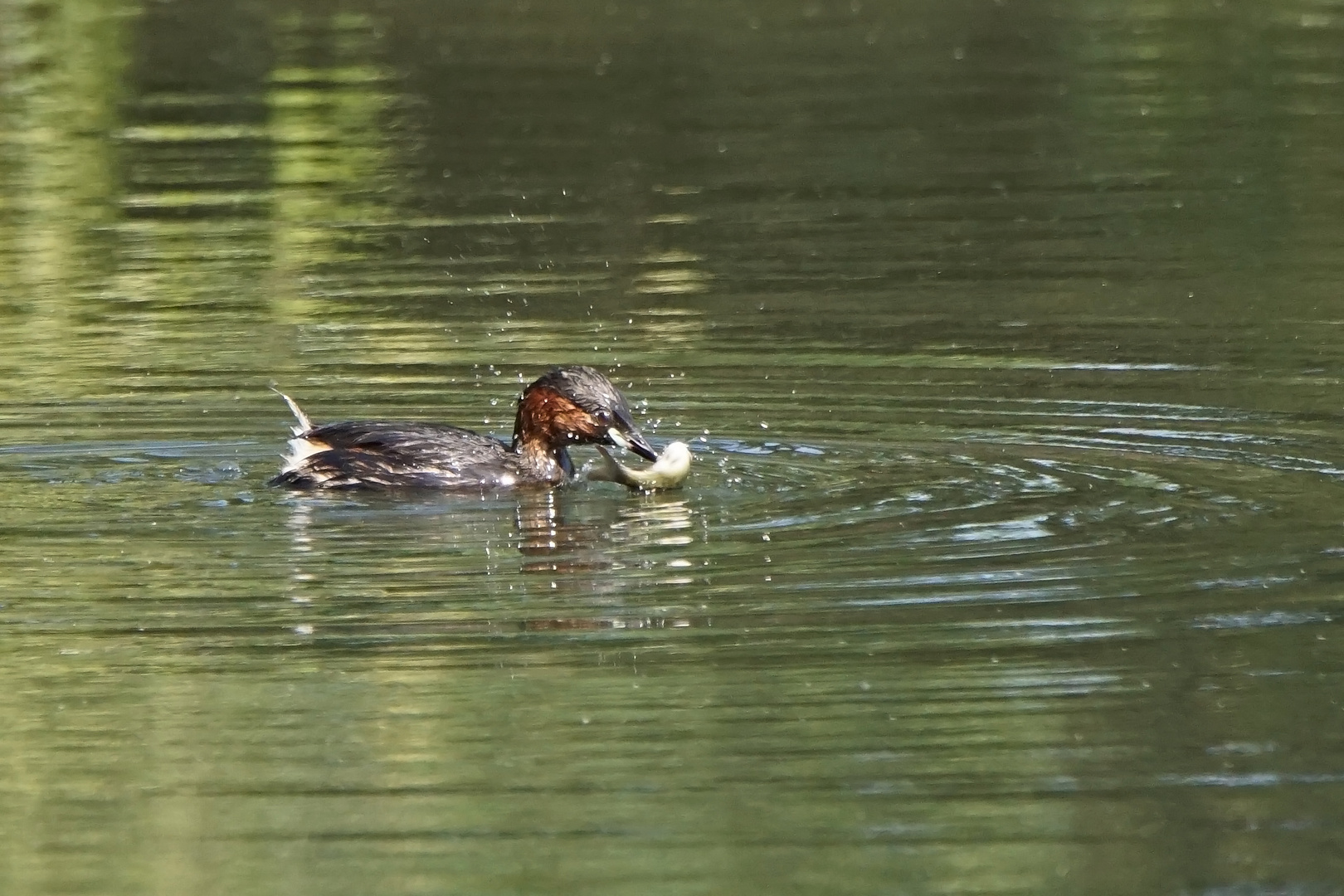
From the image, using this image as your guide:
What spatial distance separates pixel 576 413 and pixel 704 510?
114 cm

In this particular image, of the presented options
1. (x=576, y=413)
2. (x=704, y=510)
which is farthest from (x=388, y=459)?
(x=704, y=510)

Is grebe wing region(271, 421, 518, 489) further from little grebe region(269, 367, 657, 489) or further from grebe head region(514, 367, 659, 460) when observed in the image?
grebe head region(514, 367, 659, 460)

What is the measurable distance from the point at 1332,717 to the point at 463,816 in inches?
93.1

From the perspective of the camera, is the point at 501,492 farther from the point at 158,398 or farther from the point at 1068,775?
the point at 1068,775

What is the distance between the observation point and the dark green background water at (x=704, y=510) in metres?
6.68

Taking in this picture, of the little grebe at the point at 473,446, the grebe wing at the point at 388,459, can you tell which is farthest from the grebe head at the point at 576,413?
the grebe wing at the point at 388,459

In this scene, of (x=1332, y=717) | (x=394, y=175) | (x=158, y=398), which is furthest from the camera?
(x=394, y=175)

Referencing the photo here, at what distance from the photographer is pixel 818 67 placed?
25375 mm

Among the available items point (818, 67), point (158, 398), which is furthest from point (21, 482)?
point (818, 67)

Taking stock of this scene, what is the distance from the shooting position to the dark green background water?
6.68 m

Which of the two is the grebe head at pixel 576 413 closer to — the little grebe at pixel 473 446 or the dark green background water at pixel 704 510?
the little grebe at pixel 473 446

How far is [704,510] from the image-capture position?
10266 millimetres

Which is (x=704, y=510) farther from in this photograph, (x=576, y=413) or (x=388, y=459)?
(x=388, y=459)

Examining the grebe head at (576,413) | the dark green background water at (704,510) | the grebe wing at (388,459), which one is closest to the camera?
the dark green background water at (704,510)
